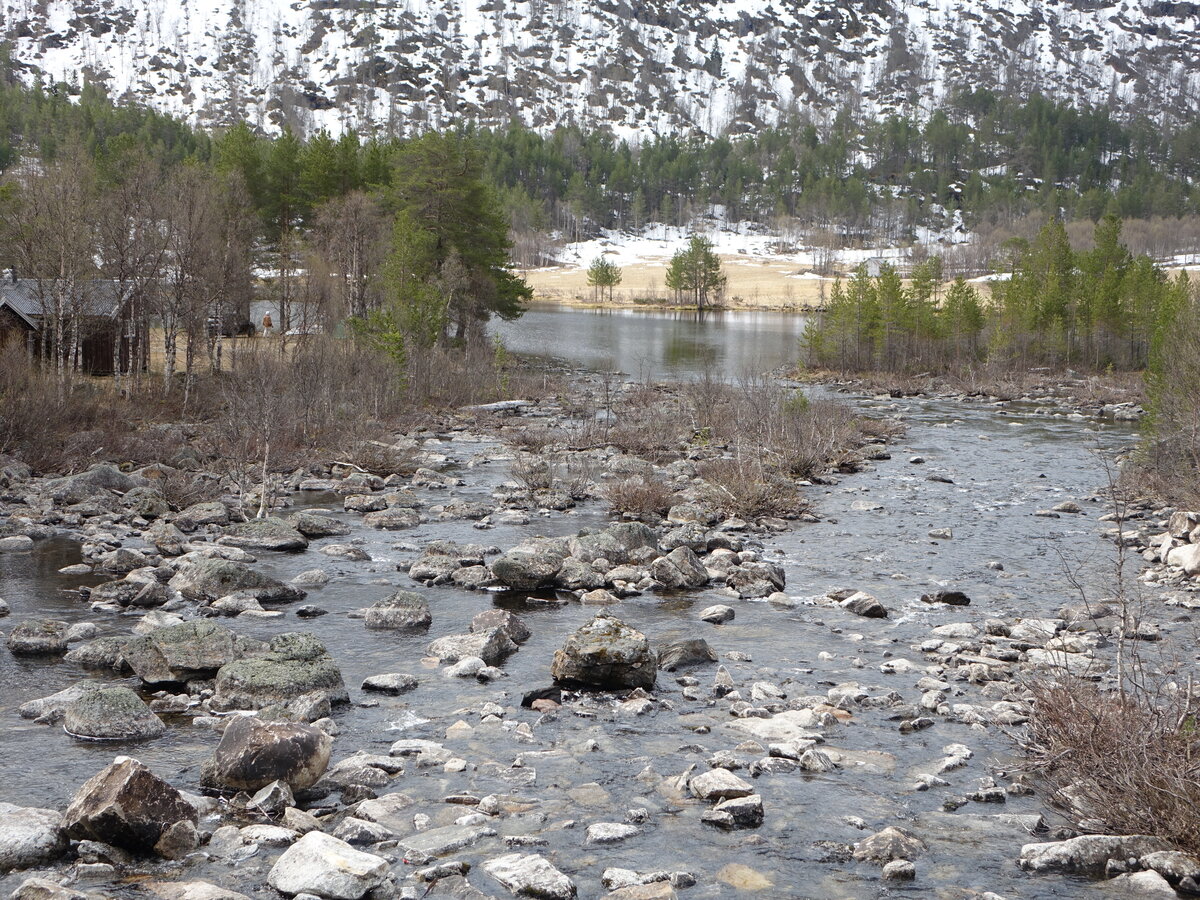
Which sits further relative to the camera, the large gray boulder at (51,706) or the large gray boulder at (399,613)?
the large gray boulder at (399,613)

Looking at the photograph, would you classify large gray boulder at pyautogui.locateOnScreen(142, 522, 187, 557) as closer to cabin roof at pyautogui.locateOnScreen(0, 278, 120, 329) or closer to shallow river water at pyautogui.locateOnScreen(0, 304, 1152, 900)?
shallow river water at pyautogui.locateOnScreen(0, 304, 1152, 900)

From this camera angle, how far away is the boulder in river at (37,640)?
12.9 metres

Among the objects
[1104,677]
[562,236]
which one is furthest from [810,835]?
[562,236]

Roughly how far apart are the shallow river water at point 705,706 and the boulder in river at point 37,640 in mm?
210

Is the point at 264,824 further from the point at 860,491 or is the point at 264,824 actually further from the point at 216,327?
the point at 216,327

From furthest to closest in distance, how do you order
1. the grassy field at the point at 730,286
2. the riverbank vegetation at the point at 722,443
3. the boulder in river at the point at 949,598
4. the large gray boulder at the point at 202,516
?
the grassy field at the point at 730,286 < the riverbank vegetation at the point at 722,443 < the large gray boulder at the point at 202,516 < the boulder in river at the point at 949,598

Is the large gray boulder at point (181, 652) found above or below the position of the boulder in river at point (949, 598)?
above

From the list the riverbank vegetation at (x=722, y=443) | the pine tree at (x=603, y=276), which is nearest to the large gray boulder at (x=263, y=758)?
the riverbank vegetation at (x=722, y=443)

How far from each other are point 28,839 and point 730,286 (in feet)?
481

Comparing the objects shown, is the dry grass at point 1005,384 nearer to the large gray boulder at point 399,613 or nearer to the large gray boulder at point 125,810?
the large gray boulder at point 399,613

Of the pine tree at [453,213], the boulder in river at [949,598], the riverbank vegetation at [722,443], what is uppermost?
the pine tree at [453,213]

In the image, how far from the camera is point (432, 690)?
1231cm

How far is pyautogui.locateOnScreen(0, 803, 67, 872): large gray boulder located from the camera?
26.0ft

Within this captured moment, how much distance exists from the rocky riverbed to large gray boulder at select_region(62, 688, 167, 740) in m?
0.03
